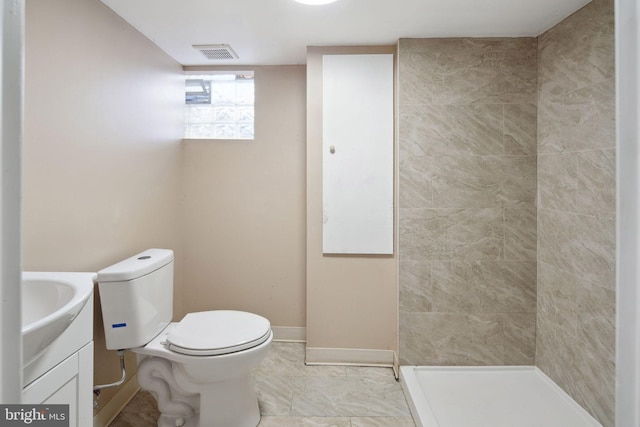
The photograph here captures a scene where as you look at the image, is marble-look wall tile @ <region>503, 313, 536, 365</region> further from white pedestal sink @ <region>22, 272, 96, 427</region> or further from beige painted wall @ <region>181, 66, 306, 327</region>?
white pedestal sink @ <region>22, 272, 96, 427</region>

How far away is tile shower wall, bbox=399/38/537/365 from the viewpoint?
Answer: 2250mm

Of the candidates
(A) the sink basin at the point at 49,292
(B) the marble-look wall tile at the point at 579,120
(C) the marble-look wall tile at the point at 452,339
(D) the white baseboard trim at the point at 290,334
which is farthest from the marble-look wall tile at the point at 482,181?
(A) the sink basin at the point at 49,292

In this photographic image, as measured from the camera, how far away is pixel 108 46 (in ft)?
6.10

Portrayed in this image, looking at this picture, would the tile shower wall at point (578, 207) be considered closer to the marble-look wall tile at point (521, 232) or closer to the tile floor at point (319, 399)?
the marble-look wall tile at point (521, 232)

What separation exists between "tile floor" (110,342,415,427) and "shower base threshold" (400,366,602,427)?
0.41 feet

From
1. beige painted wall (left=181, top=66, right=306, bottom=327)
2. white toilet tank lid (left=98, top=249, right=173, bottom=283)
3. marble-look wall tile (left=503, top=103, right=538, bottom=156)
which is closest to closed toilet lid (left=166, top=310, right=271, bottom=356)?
white toilet tank lid (left=98, top=249, right=173, bottom=283)

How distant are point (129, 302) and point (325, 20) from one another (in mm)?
1782

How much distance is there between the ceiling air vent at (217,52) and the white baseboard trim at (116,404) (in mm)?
2100

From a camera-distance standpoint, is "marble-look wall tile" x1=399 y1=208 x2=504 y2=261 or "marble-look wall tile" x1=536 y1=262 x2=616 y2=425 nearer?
"marble-look wall tile" x1=536 y1=262 x2=616 y2=425

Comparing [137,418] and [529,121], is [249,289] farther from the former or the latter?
[529,121]

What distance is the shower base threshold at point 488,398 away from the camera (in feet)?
5.98

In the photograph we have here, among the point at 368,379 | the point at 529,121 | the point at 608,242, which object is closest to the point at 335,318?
the point at 368,379

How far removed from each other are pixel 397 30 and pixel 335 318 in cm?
185

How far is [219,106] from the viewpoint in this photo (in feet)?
9.52
